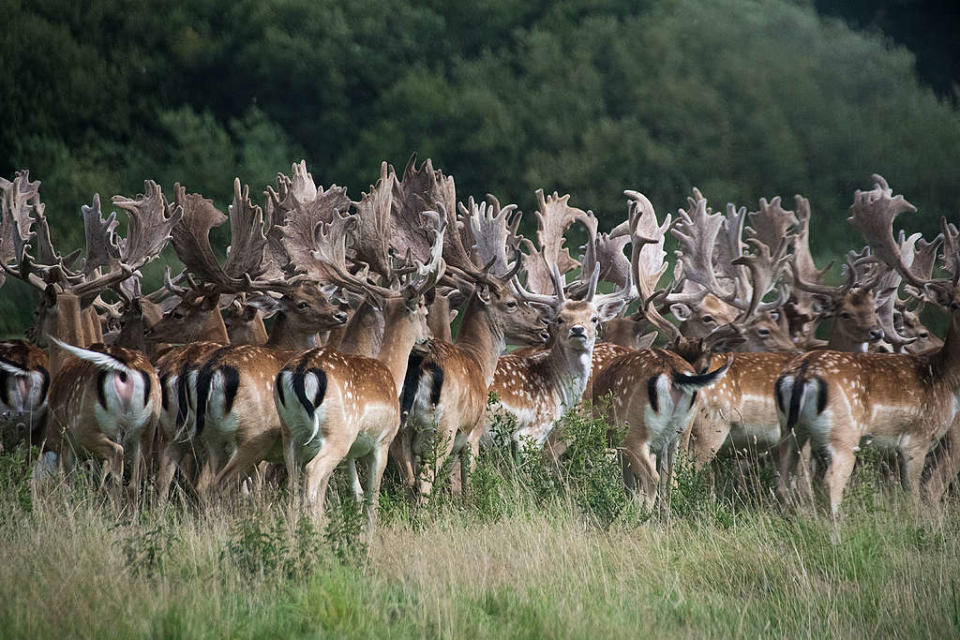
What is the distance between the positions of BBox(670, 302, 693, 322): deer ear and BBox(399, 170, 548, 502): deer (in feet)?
5.83

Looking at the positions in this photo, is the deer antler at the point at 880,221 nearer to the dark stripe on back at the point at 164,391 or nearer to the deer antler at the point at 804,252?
the deer antler at the point at 804,252

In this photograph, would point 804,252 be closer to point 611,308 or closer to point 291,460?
point 611,308

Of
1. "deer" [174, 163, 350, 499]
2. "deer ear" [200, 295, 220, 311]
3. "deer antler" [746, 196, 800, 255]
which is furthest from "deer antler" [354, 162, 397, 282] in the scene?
"deer antler" [746, 196, 800, 255]

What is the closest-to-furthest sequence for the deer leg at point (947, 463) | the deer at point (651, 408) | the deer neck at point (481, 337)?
1. the deer at point (651, 408)
2. the deer leg at point (947, 463)
3. the deer neck at point (481, 337)

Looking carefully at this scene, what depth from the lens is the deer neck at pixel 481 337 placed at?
24.3 feet

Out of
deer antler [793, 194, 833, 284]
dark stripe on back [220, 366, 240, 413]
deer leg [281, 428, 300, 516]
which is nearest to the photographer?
deer leg [281, 428, 300, 516]

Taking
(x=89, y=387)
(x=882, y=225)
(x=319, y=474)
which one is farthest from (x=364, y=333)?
(x=882, y=225)

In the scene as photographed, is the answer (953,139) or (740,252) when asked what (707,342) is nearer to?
(740,252)

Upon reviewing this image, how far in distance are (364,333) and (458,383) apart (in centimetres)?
69

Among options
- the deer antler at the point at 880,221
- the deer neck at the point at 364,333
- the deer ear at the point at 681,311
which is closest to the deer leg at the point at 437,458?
the deer neck at the point at 364,333

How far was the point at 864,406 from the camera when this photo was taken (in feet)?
21.8

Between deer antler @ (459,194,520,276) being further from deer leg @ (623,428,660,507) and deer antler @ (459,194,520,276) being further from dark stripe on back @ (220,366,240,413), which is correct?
dark stripe on back @ (220,366,240,413)

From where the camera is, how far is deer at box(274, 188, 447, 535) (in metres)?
5.66

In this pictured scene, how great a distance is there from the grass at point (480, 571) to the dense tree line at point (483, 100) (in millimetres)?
12488
